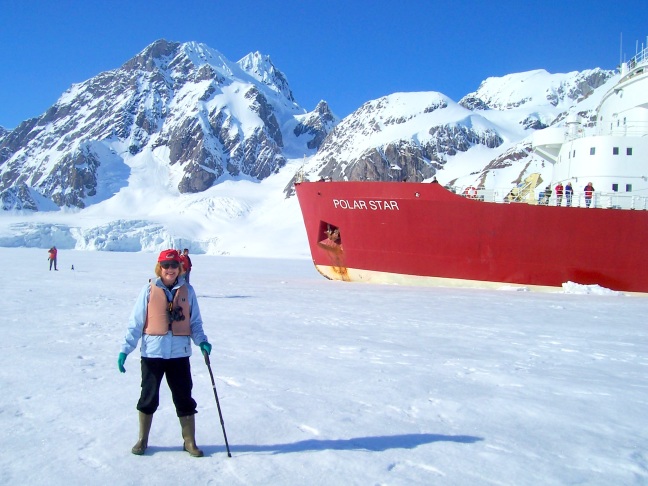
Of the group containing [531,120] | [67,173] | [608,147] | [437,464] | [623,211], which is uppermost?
[531,120]

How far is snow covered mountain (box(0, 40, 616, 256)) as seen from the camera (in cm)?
8611

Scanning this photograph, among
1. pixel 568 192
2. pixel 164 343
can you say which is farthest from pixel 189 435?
pixel 568 192

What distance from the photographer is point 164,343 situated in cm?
339

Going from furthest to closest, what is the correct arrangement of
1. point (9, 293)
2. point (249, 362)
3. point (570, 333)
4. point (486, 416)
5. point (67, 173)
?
point (67, 173)
point (9, 293)
point (570, 333)
point (249, 362)
point (486, 416)

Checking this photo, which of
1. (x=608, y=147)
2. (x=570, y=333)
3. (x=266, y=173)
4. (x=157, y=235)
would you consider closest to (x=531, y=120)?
(x=266, y=173)

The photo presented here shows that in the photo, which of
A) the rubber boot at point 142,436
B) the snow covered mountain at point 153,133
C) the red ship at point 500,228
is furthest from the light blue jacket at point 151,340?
the snow covered mountain at point 153,133

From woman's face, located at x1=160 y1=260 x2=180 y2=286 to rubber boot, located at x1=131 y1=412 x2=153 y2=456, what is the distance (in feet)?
2.93

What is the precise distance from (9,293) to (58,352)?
819cm

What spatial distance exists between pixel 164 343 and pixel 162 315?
188 millimetres

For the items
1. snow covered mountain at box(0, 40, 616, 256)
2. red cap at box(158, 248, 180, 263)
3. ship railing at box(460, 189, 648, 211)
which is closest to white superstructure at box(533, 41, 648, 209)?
ship railing at box(460, 189, 648, 211)

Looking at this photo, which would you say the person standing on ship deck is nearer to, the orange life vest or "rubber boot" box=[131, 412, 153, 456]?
the orange life vest

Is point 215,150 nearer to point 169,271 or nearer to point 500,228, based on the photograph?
point 500,228

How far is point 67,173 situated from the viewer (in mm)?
133750

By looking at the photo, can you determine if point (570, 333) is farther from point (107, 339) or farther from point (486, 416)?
point (107, 339)
